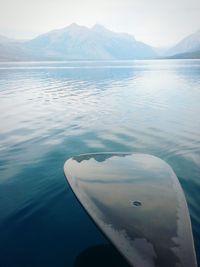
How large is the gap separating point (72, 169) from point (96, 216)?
3.47 m

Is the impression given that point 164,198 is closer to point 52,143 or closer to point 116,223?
point 116,223

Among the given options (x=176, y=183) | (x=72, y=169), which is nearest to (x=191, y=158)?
(x=176, y=183)

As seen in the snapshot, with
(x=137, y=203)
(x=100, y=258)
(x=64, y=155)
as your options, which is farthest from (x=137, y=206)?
(x=64, y=155)

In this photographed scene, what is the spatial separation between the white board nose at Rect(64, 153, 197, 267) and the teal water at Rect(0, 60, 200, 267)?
3.40 feet

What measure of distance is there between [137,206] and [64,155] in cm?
782

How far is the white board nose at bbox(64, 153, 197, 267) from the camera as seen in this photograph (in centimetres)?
656

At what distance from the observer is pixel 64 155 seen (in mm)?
15492

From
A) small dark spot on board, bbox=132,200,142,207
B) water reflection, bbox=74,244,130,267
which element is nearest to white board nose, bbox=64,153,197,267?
small dark spot on board, bbox=132,200,142,207

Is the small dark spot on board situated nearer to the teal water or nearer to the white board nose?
the white board nose

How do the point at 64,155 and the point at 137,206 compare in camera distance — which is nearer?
the point at 137,206

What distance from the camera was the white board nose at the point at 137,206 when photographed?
21.5ft

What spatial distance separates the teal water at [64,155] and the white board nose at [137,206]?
3.40 feet

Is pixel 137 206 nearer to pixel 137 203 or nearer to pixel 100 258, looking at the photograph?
pixel 137 203

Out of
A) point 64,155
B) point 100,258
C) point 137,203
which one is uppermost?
point 137,203
